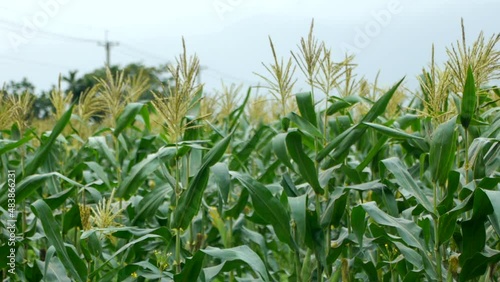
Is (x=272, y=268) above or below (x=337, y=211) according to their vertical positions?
below

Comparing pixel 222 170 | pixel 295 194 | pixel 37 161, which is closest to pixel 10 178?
pixel 37 161

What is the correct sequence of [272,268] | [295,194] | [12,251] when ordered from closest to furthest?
[295,194]
[12,251]
[272,268]

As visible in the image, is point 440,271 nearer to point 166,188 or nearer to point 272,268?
point 166,188

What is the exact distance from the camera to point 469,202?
3.50m

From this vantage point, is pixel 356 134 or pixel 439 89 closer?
pixel 439 89

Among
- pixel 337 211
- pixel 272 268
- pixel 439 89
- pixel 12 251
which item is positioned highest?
pixel 439 89

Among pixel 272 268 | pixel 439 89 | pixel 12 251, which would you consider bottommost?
pixel 272 268

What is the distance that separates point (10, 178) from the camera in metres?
4.65

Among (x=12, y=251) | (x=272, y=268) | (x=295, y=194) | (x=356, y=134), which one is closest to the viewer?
(x=356, y=134)

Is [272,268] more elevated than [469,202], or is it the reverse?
[469,202]

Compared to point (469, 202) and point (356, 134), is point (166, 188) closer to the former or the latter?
point (356, 134)

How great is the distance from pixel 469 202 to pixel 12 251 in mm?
2779

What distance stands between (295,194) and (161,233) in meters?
0.81

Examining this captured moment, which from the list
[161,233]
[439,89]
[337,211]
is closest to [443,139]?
[439,89]
